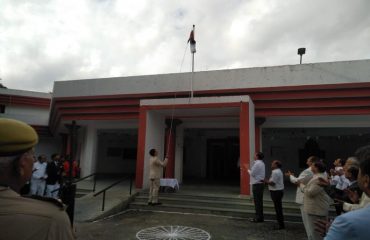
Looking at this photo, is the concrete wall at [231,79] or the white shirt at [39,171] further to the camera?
the concrete wall at [231,79]

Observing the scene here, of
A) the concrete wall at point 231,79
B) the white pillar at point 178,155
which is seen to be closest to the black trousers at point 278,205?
the concrete wall at point 231,79

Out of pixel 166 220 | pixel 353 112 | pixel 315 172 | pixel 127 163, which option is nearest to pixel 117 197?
pixel 166 220

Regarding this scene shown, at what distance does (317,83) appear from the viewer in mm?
9836

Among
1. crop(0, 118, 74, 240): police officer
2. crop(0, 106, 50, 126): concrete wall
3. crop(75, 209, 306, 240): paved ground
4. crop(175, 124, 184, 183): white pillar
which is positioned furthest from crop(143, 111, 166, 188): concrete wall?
crop(0, 106, 50, 126): concrete wall

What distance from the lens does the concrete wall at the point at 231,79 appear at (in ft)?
31.8

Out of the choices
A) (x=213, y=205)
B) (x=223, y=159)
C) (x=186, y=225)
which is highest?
(x=223, y=159)

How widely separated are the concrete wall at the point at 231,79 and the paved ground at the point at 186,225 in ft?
16.2

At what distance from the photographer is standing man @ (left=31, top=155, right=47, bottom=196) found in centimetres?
785

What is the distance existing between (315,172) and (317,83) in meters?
6.01

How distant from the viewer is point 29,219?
106 centimetres

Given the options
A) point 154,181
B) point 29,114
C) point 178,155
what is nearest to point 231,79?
point 178,155

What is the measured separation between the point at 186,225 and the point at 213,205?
179 centimetres

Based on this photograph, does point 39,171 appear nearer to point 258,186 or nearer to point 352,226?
point 258,186

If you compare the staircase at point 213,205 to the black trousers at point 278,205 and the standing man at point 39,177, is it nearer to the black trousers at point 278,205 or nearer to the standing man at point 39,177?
the black trousers at point 278,205
